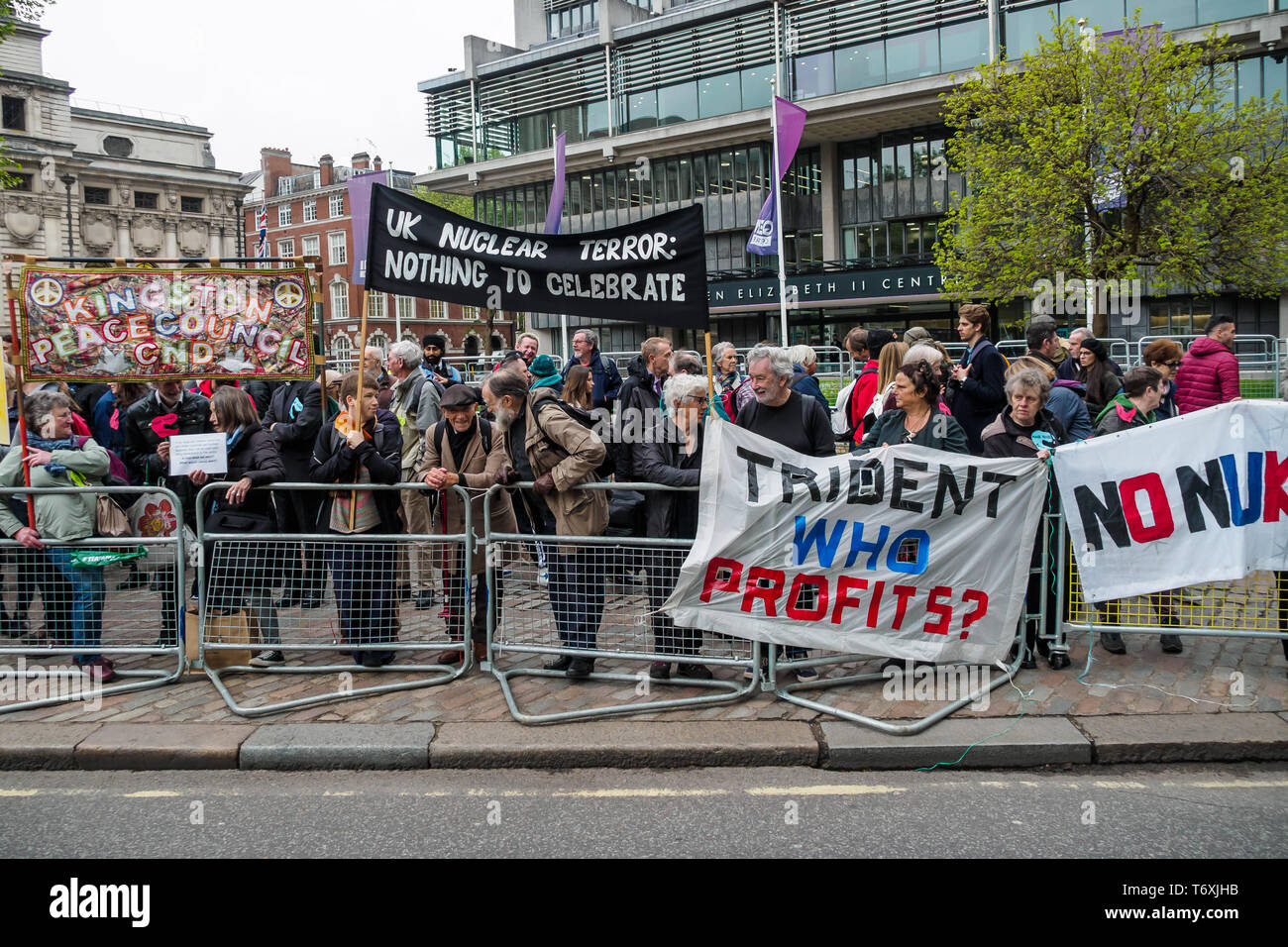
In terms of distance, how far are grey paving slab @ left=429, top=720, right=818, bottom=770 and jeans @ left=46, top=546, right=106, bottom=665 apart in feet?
8.93

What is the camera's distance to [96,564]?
6266 millimetres

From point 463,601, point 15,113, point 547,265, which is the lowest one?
point 463,601

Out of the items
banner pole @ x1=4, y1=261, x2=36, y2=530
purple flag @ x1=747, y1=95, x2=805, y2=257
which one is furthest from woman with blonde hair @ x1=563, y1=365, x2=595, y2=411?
purple flag @ x1=747, y1=95, x2=805, y2=257

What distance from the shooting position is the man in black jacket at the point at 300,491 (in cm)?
641

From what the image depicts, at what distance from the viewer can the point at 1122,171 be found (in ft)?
83.7

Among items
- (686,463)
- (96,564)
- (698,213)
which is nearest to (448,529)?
(686,463)

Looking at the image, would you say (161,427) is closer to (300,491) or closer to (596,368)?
(300,491)

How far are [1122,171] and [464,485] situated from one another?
24.7 m

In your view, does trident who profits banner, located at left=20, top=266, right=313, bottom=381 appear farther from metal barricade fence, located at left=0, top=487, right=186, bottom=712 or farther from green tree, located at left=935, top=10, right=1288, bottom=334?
green tree, located at left=935, top=10, right=1288, bottom=334

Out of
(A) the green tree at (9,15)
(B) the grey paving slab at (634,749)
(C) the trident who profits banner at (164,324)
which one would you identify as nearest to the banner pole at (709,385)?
(B) the grey paving slab at (634,749)

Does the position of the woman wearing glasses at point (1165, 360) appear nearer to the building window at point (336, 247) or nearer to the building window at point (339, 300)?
the building window at point (339, 300)

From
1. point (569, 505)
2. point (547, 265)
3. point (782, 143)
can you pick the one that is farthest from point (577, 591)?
point (782, 143)
